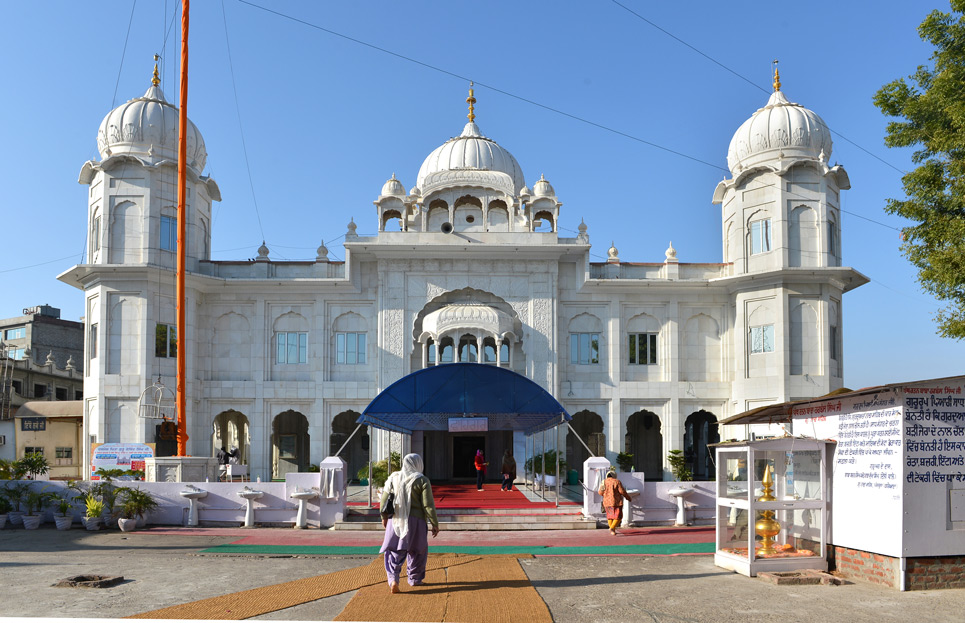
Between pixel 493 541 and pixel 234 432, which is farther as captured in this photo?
pixel 234 432

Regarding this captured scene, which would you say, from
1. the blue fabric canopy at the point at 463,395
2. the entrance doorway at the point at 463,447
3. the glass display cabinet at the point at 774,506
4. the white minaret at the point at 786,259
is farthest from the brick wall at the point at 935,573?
the entrance doorway at the point at 463,447

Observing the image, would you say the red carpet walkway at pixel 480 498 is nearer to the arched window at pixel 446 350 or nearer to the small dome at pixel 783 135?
the arched window at pixel 446 350

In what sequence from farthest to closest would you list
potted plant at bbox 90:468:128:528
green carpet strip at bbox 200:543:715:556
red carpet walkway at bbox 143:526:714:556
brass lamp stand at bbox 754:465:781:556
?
potted plant at bbox 90:468:128:528 < red carpet walkway at bbox 143:526:714:556 < green carpet strip at bbox 200:543:715:556 < brass lamp stand at bbox 754:465:781:556

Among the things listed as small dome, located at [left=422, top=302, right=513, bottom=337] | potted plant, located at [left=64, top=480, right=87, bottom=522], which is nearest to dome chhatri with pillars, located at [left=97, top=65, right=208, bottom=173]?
small dome, located at [left=422, top=302, right=513, bottom=337]

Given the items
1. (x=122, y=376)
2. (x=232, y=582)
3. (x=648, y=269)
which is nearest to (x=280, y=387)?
(x=122, y=376)

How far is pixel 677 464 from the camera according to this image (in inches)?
1131

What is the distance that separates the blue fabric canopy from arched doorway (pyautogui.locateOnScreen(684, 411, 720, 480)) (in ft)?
48.7

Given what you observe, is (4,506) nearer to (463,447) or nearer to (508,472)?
(508,472)

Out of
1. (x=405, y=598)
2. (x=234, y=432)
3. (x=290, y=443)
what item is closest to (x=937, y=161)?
(x=405, y=598)

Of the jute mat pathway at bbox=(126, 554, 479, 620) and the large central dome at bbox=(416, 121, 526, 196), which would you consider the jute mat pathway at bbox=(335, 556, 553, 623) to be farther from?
the large central dome at bbox=(416, 121, 526, 196)

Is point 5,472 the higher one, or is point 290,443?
point 5,472

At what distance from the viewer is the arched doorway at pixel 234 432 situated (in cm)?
3428

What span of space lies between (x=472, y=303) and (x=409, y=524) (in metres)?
20.2

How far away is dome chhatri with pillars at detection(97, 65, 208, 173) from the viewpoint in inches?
1118
